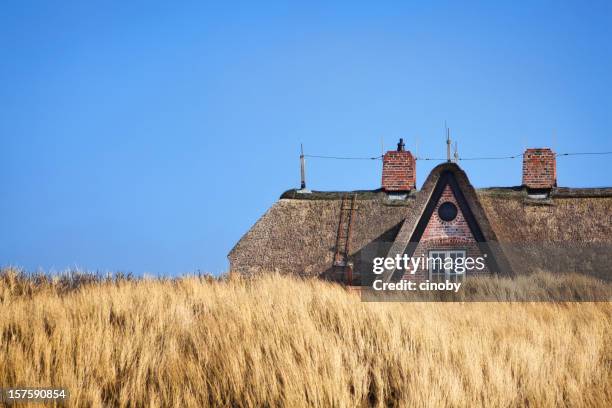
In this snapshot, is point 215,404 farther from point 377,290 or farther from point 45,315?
point 377,290

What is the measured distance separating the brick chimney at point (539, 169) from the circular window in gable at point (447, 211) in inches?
172

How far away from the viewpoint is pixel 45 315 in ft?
26.6

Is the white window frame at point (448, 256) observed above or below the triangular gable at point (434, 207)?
below

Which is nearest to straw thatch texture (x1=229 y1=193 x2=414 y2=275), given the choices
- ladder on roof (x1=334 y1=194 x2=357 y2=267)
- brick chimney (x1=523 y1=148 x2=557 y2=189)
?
ladder on roof (x1=334 y1=194 x2=357 y2=267)

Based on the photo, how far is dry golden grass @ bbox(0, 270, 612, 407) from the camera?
18.4 feet

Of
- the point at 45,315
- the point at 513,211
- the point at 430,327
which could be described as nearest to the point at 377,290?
the point at 513,211

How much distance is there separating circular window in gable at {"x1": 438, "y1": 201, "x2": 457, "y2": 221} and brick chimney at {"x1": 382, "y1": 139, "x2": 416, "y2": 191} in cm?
358

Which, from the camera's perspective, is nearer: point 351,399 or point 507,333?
point 351,399

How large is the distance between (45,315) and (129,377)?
2.82 metres

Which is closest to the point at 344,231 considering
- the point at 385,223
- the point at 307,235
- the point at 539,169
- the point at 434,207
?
the point at 307,235

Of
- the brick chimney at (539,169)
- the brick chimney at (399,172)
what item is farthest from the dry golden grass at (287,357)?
the brick chimney at (399,172)

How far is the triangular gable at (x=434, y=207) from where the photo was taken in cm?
1800

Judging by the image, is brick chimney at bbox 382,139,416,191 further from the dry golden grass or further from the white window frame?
the dry golden grass

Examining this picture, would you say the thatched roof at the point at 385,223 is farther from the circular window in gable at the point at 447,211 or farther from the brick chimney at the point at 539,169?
the circular window in gable at the point at 447,211
